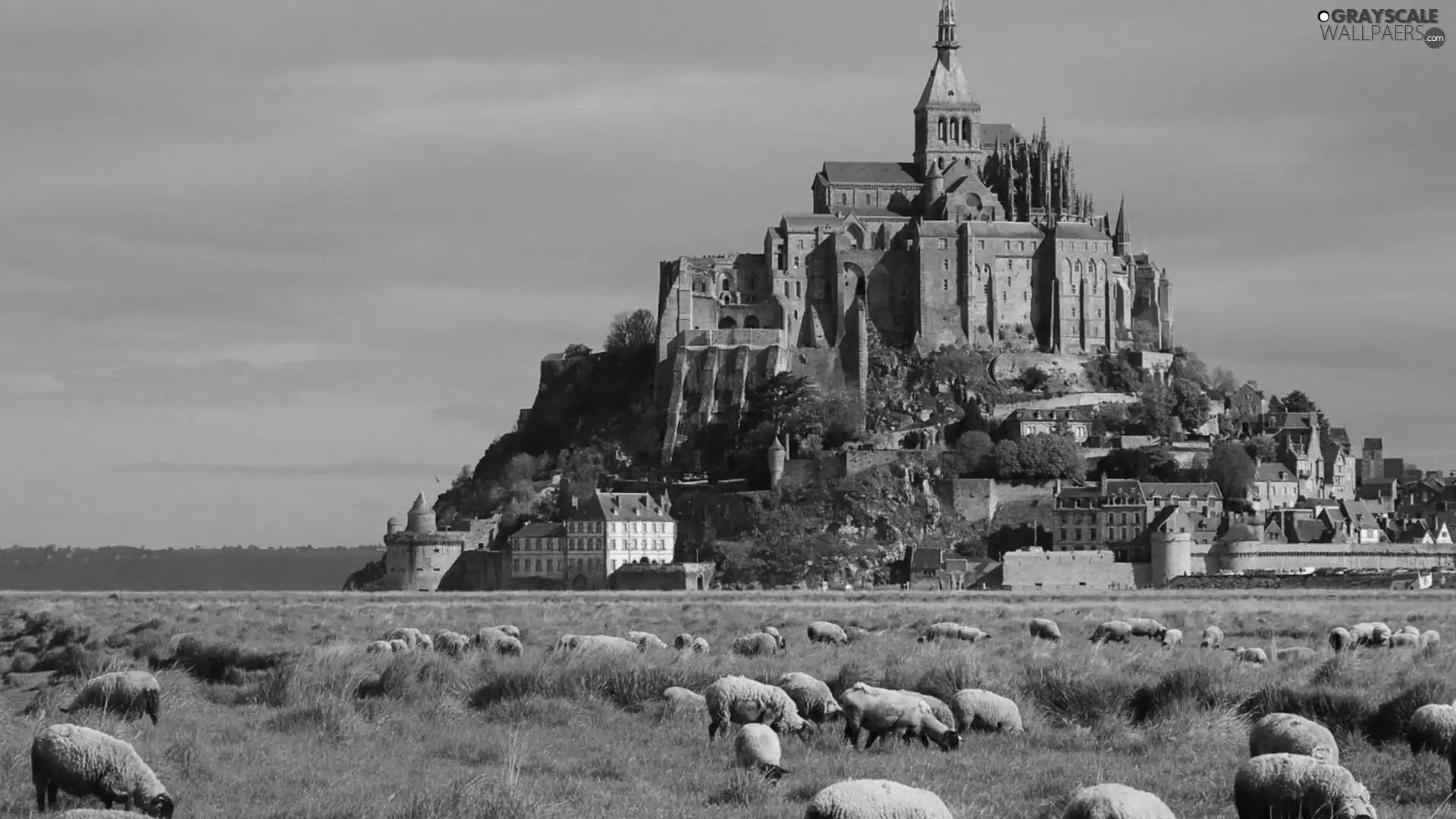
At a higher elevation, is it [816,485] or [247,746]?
[816,485]

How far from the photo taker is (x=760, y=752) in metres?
18.1

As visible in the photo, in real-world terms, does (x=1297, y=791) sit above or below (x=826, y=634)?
below

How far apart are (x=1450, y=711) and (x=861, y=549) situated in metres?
78.1

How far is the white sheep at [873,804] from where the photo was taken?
13.7 meters

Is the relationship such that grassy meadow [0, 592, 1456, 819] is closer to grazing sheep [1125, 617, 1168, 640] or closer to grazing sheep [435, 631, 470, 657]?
grazing sheep [435, 631, 470, 657]

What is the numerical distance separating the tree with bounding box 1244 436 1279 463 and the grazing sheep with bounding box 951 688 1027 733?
8795 centimetres

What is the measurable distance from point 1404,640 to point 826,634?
10150 millimetres

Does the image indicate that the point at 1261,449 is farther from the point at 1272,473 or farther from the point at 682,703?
the point at 682,703

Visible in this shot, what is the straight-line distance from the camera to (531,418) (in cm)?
12800

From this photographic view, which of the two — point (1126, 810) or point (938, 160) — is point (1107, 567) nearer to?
point (938, 160)

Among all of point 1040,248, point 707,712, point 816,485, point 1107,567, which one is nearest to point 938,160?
point 1040,248

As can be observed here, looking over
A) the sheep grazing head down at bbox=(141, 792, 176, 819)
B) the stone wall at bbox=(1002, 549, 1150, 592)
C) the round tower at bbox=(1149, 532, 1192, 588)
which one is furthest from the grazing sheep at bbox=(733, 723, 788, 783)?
the round tower at bbox=(1149, 532, 1192, 588)

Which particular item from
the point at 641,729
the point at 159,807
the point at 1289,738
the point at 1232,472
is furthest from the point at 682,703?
the point at 1232,472

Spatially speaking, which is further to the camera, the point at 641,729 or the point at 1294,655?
the point at 1294,655
